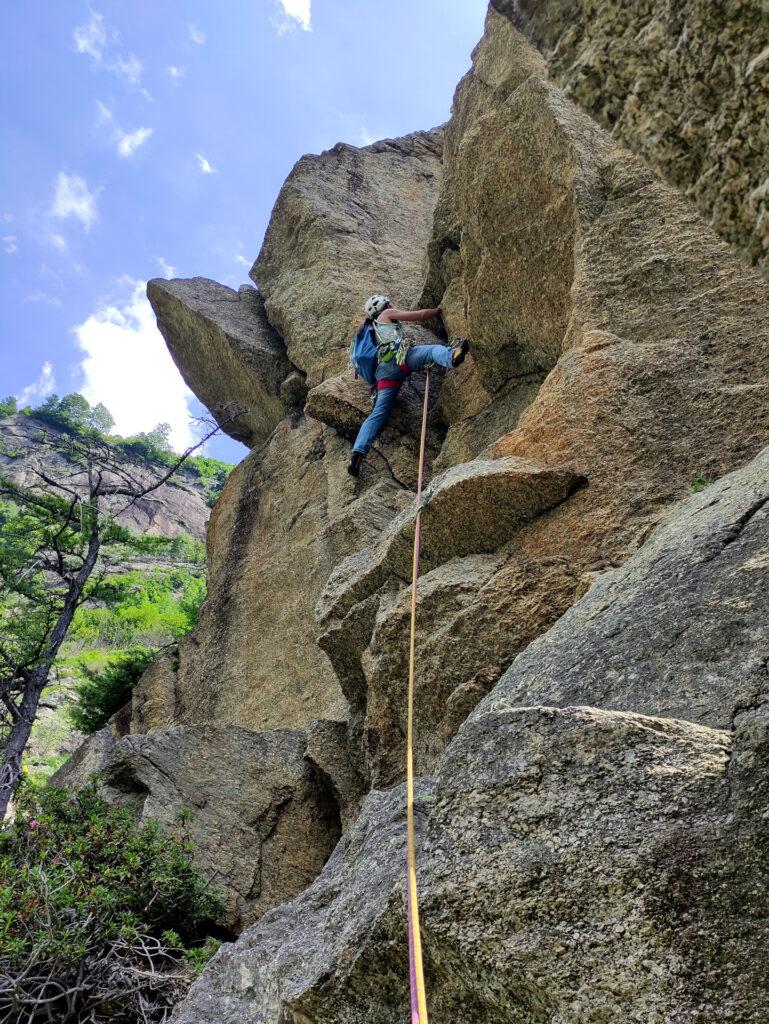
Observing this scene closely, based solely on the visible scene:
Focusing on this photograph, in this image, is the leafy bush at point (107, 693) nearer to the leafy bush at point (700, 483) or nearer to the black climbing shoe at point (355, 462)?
the black climbing shoe at point (355, 462)

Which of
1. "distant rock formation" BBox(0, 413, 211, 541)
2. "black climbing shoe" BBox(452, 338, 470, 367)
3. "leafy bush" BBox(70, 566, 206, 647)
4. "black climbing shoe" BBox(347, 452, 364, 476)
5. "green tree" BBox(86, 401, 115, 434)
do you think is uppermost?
"green tree" BBox(86, 401, 115, 434)

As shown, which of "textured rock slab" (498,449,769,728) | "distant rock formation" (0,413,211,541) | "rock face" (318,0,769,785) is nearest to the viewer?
"textured rock slab" (498,449,769,728)

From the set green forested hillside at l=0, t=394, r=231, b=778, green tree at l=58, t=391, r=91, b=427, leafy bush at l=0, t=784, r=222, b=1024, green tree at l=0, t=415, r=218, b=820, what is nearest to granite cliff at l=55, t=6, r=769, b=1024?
leafy bush at l=0, t=784, r=222, b=1024

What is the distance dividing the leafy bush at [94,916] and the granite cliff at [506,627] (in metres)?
0.51

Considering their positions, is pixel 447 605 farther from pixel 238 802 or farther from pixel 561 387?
pixel 238 802

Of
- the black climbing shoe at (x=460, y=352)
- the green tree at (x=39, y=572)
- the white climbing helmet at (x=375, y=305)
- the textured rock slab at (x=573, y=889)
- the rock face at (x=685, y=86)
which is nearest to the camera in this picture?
the textured rock slab at (x=573, y=889)

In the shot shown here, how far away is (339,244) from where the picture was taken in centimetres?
1342

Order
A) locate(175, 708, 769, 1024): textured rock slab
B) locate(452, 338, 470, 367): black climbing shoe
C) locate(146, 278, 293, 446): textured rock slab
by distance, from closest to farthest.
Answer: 1. locate(175, 708, 769, 1024): textured rock slab
2. locate(452, 338, 470, 367): black climbing shoe
3. locate(146, 278, 293, 446): textured rock slab

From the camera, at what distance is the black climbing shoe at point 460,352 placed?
913cm

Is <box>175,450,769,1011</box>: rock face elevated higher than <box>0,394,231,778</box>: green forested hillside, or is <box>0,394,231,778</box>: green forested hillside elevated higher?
<box>0,394,231,778</box>: green forested hillside

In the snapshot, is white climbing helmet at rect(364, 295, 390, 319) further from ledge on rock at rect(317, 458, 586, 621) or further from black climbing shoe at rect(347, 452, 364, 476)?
ledge on rock at rect(317, 458, 586, 621)

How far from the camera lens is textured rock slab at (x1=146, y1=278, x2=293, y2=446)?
13.6m

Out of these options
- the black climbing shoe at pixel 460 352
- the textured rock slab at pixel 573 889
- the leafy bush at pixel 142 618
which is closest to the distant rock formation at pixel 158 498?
the leafy bush at pixel 142 618

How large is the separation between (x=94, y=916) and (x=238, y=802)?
5.59ft
